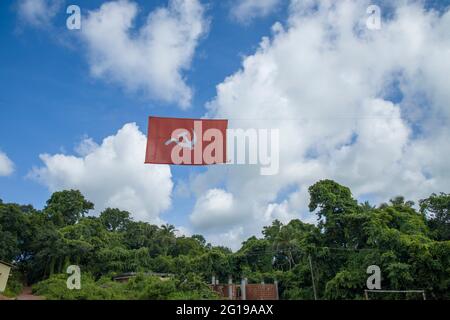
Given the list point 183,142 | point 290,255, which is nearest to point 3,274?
point 183,142

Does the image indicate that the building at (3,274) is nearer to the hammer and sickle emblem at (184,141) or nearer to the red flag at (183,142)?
the red flag at (183,142)

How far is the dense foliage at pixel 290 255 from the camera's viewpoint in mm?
12031

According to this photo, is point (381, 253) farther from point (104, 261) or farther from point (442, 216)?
point (104, 261)

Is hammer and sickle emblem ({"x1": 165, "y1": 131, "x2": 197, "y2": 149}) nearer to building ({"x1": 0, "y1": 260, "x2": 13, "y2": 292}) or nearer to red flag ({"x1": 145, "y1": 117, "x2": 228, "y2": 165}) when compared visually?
red flag ({"x1": 145, "y1": 117, "x2": 228, "y2": 165})

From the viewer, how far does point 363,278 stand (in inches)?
526

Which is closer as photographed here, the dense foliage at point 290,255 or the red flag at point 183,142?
the red flag at point 183,142

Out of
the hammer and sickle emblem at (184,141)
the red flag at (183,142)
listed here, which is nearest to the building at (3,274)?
the red flag at (183,142)

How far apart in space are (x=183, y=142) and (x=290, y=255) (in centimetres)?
1665

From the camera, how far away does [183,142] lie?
5926mm

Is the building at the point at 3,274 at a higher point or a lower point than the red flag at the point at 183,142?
lower

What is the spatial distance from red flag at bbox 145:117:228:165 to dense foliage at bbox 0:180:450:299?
5.03 meters


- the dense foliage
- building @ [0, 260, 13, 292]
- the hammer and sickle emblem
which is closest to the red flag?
the hammer and sickle emblem

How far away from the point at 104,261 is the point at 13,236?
14.8ft
